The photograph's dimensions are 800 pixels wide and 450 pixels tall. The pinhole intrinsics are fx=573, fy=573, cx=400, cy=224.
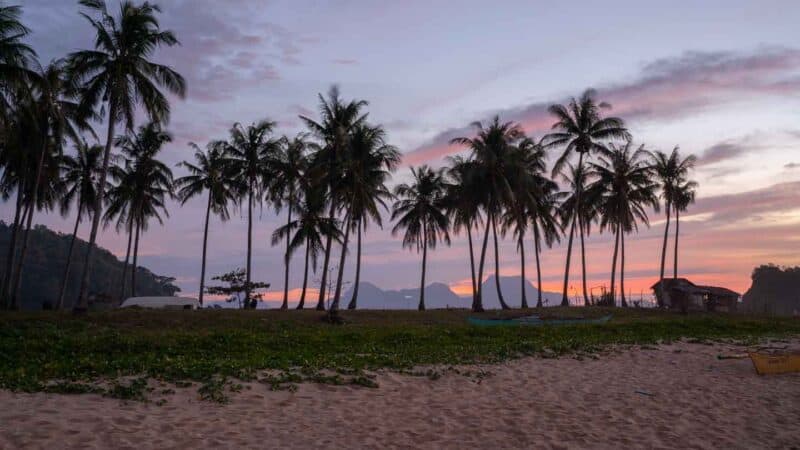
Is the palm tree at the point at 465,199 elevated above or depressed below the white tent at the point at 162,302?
above

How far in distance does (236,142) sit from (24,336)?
76.4 feet

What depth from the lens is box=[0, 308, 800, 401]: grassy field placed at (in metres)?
11.4

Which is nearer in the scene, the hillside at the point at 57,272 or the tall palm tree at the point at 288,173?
the tall palm tree at the point at 288,173

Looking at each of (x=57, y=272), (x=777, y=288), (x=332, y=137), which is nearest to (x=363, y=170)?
(x=332, y=137)

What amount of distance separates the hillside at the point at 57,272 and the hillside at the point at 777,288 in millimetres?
92842

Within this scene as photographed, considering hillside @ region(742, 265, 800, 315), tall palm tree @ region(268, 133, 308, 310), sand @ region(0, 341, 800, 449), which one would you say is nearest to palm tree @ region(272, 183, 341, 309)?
tall palm tree @ region(268, 133, 308, 310)

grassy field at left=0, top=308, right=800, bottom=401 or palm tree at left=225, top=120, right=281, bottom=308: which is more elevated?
palm tree at left=225, top=120, right=281, bottom=308

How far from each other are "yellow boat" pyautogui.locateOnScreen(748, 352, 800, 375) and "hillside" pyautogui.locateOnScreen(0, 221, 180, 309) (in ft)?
235

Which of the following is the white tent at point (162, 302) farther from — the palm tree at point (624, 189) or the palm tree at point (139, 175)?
the palm tree at point (624, 189)

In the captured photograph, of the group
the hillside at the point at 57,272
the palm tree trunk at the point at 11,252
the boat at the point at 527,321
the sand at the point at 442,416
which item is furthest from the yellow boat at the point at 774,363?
the hillside at the point at 57,272

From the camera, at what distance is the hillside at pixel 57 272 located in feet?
248

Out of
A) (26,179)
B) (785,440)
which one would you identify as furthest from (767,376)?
(26,179)

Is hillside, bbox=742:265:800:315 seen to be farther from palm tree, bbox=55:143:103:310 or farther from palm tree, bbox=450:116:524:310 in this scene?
palm tree, bbox=55:143:103:310

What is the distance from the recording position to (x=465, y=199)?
40.1 metres
